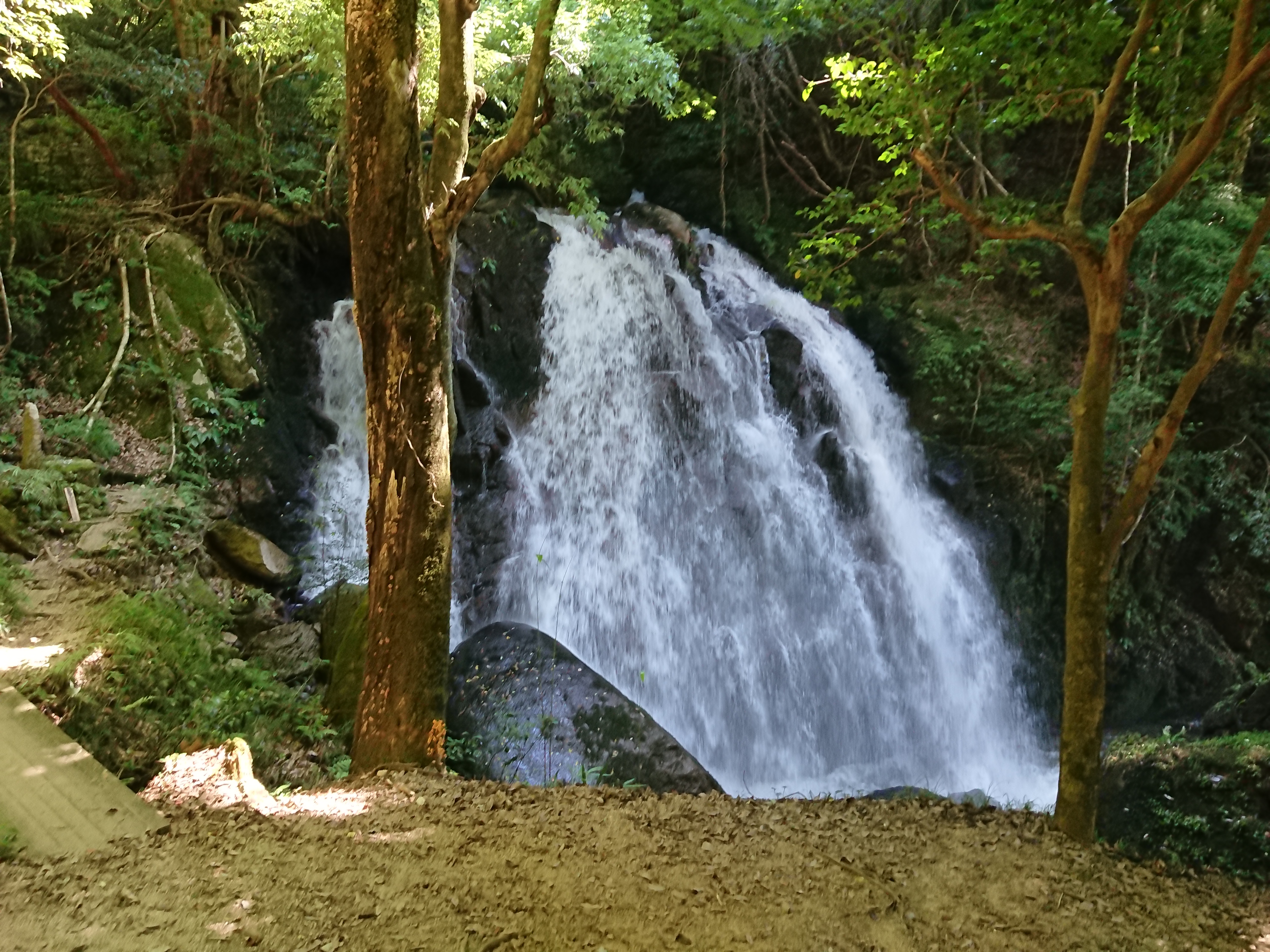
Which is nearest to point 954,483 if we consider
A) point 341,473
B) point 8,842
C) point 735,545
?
point 735,545

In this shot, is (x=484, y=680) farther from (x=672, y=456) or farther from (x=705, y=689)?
(x=672, y=456)

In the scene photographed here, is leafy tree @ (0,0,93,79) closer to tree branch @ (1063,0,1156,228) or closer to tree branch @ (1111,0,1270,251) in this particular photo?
tree branch @ (1063,0,1156,228)

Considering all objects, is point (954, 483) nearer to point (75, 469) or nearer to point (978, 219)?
point (978, 219)

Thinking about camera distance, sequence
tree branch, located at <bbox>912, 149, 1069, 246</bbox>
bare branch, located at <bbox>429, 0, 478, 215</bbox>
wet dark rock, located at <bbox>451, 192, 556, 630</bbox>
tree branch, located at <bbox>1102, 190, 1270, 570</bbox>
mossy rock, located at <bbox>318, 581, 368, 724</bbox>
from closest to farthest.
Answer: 1. tree branch, located at <bbox>1102, 190, 1270, 570</bbox>
2. tree branch, located at <bbox>912, 149, 1069, 246</bbox>
3. bare branch, located at <bbox>429, 0, 478, 215</bbox>
4. mossy rock, located at <bbox>318, 581, 368, 724</bbox>
5. wet dark rock, located at <bbox>451, 192, 556, 630</bbox>

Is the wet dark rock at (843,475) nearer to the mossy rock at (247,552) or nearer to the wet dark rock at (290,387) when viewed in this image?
the wet dark rock at (290,387)

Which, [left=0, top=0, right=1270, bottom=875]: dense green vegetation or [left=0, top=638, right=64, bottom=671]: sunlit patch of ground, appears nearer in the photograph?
[left=0, top=638, right=64, bottom=671]: sunlit patch of ground

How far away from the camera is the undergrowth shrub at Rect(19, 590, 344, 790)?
430cm

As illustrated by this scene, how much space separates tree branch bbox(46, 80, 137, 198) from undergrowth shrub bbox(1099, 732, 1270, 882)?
11.8 m

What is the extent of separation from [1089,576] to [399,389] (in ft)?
12.6

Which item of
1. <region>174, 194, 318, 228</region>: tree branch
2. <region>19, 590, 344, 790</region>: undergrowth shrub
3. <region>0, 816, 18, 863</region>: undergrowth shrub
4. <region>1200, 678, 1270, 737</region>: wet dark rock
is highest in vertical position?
<region>174, 194, 318, 228</region>: tree branch

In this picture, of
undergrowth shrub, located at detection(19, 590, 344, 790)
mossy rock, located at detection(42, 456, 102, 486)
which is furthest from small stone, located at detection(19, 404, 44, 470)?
undergrowth shrub, located at detection(19, 590, 344, 790)

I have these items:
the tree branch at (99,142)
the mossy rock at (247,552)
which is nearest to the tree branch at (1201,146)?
the mossy rock at (247,552)

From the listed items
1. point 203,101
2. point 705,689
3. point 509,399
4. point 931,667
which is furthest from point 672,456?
point 203,101

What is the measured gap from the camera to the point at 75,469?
672 cm
